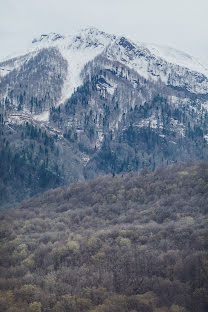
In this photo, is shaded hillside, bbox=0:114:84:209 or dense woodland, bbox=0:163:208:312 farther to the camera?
shaded hillside, bbox=0:114:84:209

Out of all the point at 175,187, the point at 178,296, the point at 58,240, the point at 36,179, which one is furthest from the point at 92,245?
the point at 36,179

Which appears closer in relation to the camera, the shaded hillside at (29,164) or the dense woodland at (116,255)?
the dense woodland at (116,255)

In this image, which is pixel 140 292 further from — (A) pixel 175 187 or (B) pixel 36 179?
(B) pixel 36 179

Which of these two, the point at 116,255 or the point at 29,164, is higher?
the point at 29,164

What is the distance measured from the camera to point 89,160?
6914 inches

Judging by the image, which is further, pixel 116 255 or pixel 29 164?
pixel 29 164

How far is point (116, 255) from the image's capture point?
39969 millimetres

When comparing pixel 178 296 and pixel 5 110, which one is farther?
pixel 5 110

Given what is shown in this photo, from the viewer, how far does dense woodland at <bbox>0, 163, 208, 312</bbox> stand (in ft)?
97.3

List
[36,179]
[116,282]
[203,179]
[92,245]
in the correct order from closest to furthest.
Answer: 1. [116,282]
2. [92,245]
3. [203,179]
4. [36,179]

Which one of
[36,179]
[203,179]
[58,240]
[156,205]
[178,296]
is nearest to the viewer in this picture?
[178,296]

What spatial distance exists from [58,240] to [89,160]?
411 ft

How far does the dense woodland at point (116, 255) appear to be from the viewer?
29.7m

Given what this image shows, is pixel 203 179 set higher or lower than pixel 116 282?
higher
